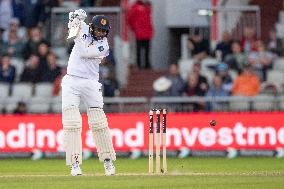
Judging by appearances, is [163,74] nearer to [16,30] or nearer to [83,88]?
[16,30]

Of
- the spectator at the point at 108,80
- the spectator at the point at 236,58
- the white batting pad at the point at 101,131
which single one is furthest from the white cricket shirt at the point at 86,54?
the spectator at the point at 236,58

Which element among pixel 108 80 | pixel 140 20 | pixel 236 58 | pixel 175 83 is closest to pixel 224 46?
pixel 236 58

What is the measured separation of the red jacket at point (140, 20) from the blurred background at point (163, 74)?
27mm

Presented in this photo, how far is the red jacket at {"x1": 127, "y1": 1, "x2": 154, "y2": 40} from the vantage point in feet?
105

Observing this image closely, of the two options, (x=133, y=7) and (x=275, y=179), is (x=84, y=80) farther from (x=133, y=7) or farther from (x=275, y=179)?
(x=133, y=7)

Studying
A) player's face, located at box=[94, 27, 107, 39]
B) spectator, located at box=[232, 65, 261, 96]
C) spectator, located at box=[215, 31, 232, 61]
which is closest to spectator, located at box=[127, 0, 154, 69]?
spectator, located at box=[215, 31, 232, 61]

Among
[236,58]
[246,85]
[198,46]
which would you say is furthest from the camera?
[198,46]

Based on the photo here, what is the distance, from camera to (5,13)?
33.1m

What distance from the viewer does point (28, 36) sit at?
32344 mm

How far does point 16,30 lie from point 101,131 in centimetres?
1313

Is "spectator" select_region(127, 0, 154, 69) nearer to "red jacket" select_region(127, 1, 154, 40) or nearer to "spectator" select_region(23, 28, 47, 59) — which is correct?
"red jacket" select_region(127, 1, 154, 40)

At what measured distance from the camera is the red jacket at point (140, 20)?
105 feet

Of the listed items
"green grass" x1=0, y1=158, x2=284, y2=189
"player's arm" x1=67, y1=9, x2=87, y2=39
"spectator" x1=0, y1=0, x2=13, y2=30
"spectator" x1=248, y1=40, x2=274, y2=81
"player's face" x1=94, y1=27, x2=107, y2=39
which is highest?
"spectator" x1=0, y1=0, x2=13, y2=30

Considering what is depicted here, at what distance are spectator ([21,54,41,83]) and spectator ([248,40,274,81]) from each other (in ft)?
17.5
